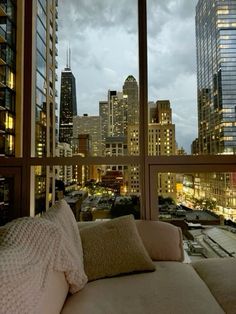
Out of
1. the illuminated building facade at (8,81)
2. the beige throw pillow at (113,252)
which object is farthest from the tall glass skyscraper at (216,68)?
the illuminated building facade at (8,81)

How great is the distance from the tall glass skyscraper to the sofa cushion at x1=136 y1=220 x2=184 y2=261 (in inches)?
36.2

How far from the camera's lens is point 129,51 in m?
2.62

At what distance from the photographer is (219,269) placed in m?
1.69

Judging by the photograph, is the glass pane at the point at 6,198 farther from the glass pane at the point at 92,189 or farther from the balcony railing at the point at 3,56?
the balcony railing at the point at 3,56

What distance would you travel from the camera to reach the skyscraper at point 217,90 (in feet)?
8.15

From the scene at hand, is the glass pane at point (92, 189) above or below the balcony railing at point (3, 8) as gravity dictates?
below

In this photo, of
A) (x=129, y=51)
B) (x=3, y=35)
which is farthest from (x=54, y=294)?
(x=3, y=35)

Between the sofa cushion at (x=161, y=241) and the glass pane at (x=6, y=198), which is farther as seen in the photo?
the glass pane at (x=6, y=198)

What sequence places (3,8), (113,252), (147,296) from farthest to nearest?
(3,8), (113,252), (147,296)

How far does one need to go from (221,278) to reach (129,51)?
199cm

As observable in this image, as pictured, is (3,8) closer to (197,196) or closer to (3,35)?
(3,35)

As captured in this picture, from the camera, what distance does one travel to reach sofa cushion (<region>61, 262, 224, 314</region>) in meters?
1.25

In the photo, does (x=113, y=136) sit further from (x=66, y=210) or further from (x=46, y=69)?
(x=66, y=210)

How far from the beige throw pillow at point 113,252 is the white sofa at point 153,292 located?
0.02m
